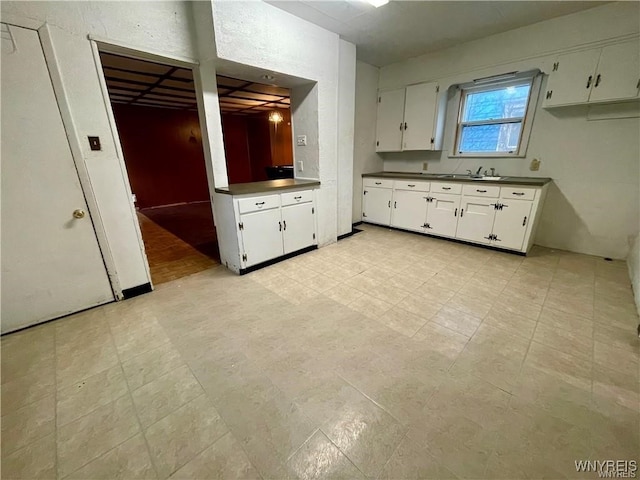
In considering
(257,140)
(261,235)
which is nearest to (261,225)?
(261,235)

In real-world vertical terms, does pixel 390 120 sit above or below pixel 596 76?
below

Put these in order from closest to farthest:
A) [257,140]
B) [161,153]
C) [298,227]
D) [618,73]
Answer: [618,73], [298,227], [161,153], [257,140]

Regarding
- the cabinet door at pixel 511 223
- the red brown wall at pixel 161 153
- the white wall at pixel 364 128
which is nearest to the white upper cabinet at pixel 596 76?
the cabinet door at pixel 511 223

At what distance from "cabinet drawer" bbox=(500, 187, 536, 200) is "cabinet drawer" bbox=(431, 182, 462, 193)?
0.50 m

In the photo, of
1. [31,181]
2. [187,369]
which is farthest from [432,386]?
[31,181]

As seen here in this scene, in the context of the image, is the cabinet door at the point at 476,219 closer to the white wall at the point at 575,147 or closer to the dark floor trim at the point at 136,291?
the white wall at the point at 575,147

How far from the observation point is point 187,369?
5.22 feet

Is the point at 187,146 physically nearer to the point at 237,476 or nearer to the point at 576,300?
the point at 237,476

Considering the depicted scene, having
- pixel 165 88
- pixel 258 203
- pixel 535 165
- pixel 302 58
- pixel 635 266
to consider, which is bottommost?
pixel 635 266

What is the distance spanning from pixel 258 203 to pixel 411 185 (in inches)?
93.6

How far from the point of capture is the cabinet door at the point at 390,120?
416cm

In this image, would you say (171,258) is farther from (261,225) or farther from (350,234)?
(350,234)

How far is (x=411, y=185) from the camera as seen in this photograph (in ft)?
12.8

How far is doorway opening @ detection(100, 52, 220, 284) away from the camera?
3395mm
